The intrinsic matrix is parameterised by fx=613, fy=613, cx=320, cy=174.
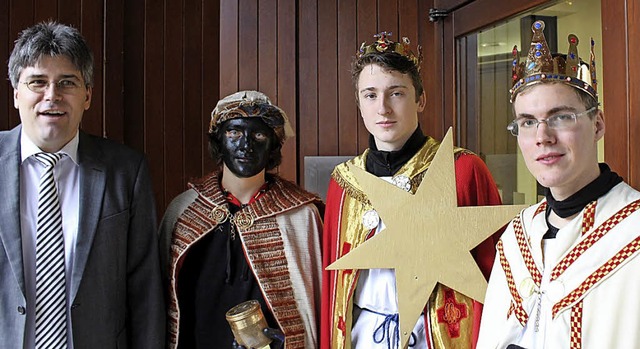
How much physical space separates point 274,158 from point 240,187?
7.5 inches

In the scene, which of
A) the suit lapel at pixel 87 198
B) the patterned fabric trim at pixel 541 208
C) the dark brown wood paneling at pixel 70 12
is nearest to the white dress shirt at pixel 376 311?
the patterned fabric trim at pixel 541 208

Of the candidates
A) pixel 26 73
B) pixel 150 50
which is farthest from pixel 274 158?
pixel 150 50

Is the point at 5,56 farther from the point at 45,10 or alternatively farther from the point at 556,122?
the point at 556,122

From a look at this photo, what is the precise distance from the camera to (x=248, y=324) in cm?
197

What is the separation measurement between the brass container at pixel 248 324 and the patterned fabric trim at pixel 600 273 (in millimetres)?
978

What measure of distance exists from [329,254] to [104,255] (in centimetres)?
76

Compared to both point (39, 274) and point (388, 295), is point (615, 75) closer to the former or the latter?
point (388, 295)

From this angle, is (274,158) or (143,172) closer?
(143,172)

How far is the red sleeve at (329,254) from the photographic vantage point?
2.13 m

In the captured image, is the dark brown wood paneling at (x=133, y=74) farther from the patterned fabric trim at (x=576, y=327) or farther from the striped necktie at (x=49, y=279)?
the patterned fabric trim at (x=576, y=327)

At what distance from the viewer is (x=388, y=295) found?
1996mm

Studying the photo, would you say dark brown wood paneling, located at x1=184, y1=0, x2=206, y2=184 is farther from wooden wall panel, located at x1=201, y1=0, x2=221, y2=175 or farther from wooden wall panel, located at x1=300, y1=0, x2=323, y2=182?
wooden wall panel, located at x1=300, y1=0, x2=323, y2=182

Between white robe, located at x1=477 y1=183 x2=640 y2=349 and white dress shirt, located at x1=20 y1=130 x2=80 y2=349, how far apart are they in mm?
1277

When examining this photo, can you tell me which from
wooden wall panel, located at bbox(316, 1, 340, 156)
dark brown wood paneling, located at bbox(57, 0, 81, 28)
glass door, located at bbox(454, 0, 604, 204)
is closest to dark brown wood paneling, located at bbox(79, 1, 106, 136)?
dark brown wood paneling, located at bbox(57, 0, 81, 28)
